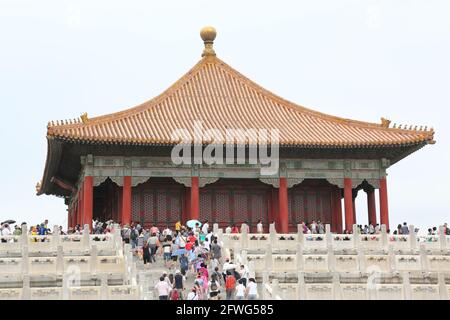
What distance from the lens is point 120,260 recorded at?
83.9 feet

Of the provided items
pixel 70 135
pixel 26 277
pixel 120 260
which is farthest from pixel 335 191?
pixel 26 277

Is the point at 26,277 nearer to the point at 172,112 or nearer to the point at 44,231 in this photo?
the point at 44,231

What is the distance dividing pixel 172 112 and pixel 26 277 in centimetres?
2033

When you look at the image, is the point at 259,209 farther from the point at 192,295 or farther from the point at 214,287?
the point at 192,295

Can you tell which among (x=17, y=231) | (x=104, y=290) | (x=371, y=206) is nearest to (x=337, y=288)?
(x=104, y=290)

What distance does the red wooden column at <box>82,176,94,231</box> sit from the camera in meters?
38.1

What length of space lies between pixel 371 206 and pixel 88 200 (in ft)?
41.0

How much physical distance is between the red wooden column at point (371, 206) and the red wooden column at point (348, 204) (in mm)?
2155

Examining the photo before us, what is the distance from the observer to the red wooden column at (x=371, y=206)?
4197 cm

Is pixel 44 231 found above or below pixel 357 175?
below

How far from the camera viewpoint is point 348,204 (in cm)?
3950

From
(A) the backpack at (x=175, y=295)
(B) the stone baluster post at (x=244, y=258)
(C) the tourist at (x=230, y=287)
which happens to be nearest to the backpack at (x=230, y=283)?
(C) the tourist at (x=230, y=287)

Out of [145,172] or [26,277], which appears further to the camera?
[145,172]

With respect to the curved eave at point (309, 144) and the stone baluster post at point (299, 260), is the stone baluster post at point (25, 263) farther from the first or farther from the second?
the curved eave at point (309, 144)
